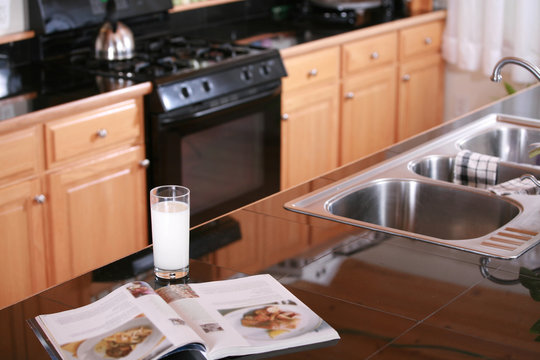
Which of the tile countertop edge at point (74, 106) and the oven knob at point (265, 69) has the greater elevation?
the oven knob at point (265, 69)

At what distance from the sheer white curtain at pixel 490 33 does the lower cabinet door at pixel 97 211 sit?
7.26 feet

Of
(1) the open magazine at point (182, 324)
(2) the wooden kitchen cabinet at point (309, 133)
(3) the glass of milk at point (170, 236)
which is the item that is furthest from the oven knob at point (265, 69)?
(1) the open magazine at point (182, 324)

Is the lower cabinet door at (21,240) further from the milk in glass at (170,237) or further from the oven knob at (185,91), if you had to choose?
the milk in glass at (170,237)

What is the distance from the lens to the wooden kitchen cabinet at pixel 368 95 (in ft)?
13.6

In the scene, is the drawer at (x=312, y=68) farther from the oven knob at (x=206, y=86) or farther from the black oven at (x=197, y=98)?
the oven knob at (x=206, y=86)

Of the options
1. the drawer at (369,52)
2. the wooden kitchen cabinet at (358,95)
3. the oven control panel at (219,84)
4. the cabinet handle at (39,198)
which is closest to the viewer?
the cabinet handle at (39,198)

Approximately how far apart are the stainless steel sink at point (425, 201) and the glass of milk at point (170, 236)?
1.23 ft

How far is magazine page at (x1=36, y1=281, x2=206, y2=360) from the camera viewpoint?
1.25 metres

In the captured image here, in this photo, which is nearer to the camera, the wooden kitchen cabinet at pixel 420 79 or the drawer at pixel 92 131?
the drawer at pixel 92 131

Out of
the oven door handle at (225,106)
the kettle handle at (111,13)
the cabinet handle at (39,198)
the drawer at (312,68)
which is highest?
the kettle handle at (111,13)

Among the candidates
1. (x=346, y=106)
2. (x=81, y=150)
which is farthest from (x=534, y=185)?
(x=346, y=106)

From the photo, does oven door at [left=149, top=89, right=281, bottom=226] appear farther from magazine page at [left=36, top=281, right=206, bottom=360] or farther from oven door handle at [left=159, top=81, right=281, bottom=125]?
magazine page at [left=36, top=281, right=206, bottom=360]

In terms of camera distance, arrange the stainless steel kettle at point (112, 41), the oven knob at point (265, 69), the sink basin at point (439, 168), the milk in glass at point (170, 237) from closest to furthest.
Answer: the milk in glass at point (170, 237) → the sink basin at point (439, 168) → the stainless steel kettle at point (112, 41) → the oven knob at point (265, 69)

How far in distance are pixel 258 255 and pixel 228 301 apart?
22 cm
